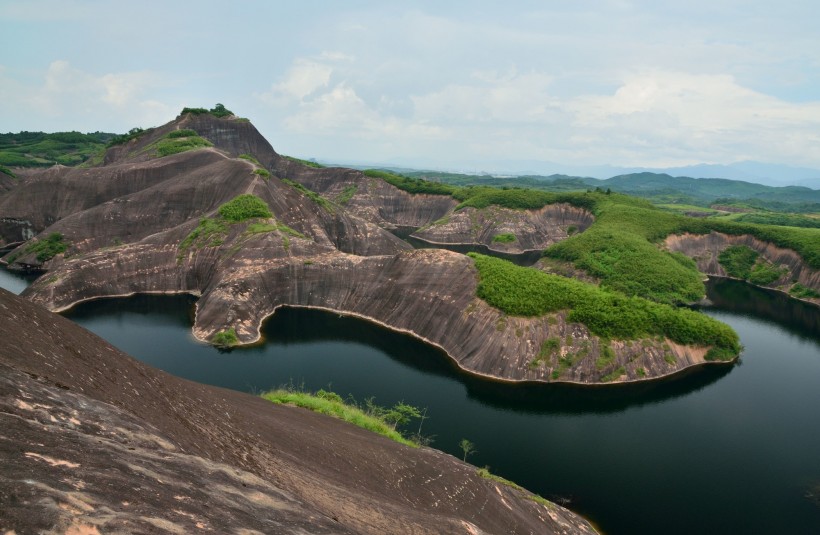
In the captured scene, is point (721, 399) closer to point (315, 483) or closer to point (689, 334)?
point (689, 334)

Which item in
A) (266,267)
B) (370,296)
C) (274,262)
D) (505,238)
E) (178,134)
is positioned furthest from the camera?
(505,238)

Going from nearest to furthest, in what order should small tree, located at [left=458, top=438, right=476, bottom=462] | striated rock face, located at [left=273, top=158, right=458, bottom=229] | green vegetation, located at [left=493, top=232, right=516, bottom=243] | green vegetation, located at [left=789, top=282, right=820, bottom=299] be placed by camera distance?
small tree, located at [left=458, top=438, right=476, bottom=462]
green vegetation, located at [left=789, top=282, right=820, bottom=299]
green vegetation, located at [left=493, top=232, right=516, bottom=243]
striated rock face, located at [left=273, top=158, right=458, bottom=229]

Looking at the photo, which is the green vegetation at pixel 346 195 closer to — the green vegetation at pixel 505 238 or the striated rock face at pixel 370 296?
the green vegetation at pixel 505 238

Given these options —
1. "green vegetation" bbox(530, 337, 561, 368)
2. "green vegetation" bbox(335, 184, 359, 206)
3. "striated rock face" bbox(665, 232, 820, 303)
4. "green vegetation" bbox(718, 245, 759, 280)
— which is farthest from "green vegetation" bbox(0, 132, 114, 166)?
"green vegetation" bbox(718, 245, 759, 280)

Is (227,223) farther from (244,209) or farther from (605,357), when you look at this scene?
(605,357)

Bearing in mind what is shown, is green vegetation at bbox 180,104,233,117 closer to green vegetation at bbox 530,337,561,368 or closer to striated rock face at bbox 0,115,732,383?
striated rock face at bbox 0,115,732,383

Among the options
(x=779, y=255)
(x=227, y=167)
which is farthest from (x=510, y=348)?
(x=779, y=255)

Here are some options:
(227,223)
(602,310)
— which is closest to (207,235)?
(227,223)
